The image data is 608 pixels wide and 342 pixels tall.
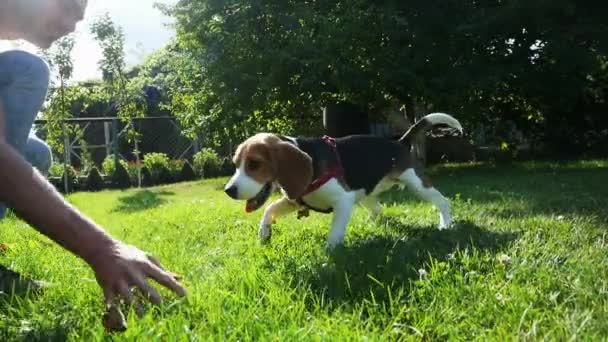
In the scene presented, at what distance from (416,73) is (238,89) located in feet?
12.2

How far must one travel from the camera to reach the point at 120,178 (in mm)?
15945

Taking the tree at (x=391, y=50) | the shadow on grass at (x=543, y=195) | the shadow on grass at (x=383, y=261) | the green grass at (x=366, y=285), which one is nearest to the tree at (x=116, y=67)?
the tree at (x=391, y=50)

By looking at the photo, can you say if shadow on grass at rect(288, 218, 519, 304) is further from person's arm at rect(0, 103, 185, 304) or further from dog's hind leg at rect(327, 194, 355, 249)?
person's arm at rect(0, 103, 185, 304)

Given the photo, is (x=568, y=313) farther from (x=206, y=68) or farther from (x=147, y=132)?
(x=147, y=132)

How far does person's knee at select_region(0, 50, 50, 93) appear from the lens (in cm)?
253

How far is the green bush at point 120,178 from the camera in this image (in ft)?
51.7

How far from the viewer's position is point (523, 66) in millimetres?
12133

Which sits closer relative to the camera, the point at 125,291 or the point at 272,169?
the point at 125,291

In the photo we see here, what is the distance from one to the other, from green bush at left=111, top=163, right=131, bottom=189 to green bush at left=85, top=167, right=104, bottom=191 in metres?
0.40

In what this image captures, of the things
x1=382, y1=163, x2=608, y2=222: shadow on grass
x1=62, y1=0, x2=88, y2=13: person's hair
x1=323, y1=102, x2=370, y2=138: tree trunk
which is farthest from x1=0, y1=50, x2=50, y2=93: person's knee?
x1=323, y1=102, x2=370, y2=138: tree trunk

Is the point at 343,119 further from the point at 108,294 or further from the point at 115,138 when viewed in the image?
the point at 108,294

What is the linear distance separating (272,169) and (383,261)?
1.08 metres

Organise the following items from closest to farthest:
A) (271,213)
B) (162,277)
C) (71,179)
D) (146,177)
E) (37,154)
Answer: (162,277), (37,154), (271,213), (71,179), (146,177)

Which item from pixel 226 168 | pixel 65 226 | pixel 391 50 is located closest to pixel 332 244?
pixel 65 226
